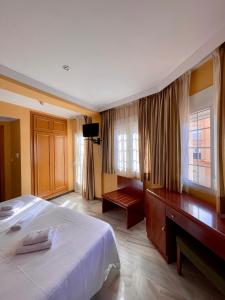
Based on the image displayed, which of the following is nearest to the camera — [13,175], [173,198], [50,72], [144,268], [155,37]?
[155,37]

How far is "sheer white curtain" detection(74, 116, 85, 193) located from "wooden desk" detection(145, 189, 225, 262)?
8.71ft

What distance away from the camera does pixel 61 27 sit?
1.28 meters

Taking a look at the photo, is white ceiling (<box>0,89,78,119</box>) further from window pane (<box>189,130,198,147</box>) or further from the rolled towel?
window pane (<box>189,130,198,147</box>)

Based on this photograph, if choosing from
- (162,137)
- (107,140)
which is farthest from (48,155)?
(162,137)

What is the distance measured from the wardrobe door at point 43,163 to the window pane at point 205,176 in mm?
3536

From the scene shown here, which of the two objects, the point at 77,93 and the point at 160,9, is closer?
the point at 160,9

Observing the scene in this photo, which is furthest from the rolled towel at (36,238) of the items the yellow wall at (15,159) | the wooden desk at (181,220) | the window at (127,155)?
the yellow wall at (15,159)

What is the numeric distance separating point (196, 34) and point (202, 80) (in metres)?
0.59

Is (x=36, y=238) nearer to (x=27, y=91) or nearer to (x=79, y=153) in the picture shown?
(x=27, y=91)

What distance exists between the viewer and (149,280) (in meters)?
1.56

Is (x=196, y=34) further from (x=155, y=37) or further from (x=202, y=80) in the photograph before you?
(x=202, y=80)

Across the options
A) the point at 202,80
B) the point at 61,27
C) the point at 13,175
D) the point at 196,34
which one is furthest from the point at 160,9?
the point at 13,175

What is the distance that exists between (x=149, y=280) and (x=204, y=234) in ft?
2.82

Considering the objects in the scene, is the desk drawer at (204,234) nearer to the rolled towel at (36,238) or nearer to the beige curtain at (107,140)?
the rolled towel at (36,238)
